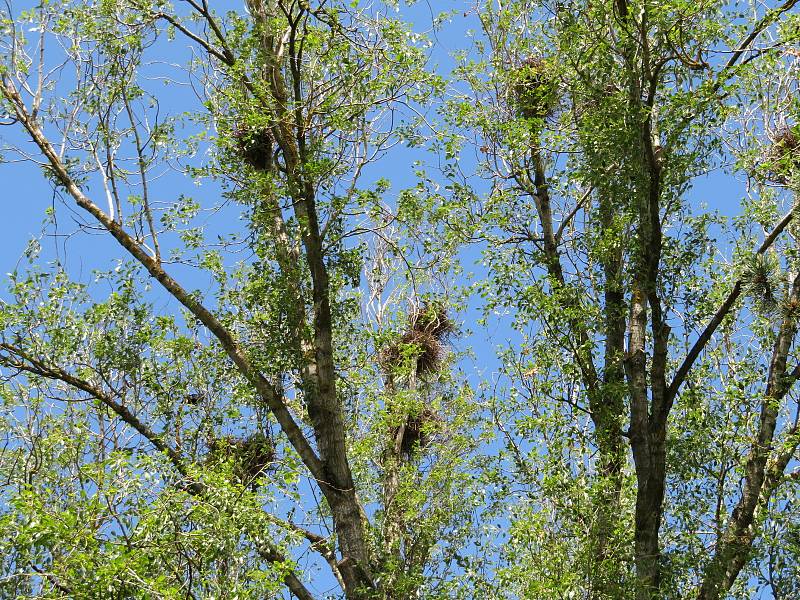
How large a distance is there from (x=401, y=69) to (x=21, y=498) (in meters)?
6.23

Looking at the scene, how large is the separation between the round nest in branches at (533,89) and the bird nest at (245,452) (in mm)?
5155

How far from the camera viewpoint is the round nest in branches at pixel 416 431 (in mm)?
15422

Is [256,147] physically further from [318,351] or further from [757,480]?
[757,480]

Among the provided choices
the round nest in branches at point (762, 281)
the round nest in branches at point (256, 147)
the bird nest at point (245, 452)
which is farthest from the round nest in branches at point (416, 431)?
the round nest in branches at point (762, 281)

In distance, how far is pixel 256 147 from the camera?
44.8 ft

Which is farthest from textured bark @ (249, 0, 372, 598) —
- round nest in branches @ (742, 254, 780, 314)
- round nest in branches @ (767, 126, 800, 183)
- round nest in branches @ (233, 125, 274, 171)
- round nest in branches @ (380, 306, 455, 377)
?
round nest in branches @ (767, 126, 800, 183)

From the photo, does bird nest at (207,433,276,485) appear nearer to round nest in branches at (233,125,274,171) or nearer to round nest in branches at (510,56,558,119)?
round nest in branches at (233,125,274,171)

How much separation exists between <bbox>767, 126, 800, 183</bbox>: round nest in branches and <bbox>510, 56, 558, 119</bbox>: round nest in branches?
261cm

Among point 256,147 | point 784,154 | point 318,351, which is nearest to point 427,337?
point 318,351

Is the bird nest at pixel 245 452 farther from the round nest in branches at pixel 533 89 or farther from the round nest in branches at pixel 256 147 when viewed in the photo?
the round nest in branches at pixel 533 89

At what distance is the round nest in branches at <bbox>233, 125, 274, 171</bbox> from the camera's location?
1346cm

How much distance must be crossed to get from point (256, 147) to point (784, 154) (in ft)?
20.0

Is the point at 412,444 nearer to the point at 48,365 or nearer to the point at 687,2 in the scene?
the point at 48,365

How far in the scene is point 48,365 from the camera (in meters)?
12.2
